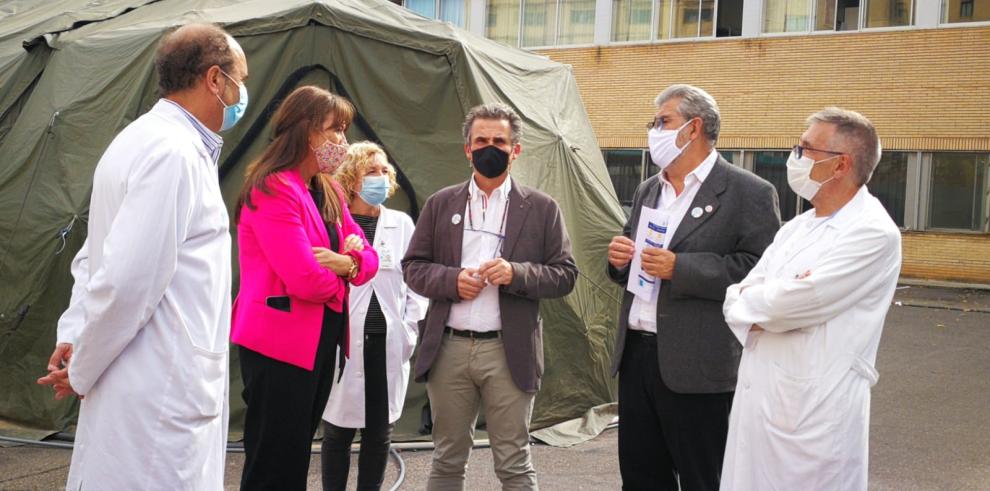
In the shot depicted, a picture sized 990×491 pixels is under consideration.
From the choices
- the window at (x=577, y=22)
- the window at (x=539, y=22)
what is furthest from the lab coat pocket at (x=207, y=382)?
the window at (x=539, y=22)

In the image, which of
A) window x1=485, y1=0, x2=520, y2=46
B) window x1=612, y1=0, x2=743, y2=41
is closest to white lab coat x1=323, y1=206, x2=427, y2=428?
window x1=612, y1=0, x2=743, y2=41

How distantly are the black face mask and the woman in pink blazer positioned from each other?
73 centimetres

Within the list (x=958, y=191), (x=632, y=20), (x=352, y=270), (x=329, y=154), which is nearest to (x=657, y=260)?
(x=352, y=270)

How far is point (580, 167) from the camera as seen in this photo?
7668 millimetres

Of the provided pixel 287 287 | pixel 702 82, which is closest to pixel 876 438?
pixel 287 287

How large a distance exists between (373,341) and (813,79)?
1805cm

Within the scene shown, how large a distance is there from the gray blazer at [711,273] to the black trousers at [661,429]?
0.09m

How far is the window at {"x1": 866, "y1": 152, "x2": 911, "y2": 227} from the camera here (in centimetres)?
2002

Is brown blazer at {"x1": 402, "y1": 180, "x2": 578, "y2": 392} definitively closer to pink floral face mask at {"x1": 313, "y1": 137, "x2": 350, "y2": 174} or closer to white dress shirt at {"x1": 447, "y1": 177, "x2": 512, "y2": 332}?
white dress shirt at {"x1": 447, "y1": 177, "x2": 512, "y2": 332}

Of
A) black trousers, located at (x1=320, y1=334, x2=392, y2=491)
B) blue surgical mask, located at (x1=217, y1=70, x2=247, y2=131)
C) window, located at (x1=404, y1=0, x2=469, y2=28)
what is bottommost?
black trousers, located at (x1=320, y1=334, x2=392, y2=491)

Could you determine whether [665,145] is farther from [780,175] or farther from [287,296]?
[780,175]

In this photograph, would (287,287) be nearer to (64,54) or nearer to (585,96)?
(64,54)

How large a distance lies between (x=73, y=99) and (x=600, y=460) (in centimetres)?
442

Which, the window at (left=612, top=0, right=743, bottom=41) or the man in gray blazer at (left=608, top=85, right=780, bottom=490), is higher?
the window at (left=612, top=0, right=743, bottom=41)
